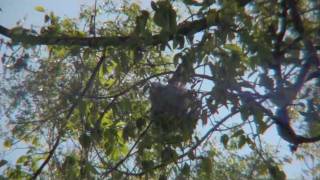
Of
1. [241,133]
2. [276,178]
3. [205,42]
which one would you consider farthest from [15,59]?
[276,178]

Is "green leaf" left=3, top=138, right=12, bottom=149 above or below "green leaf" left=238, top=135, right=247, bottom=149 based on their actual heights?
above

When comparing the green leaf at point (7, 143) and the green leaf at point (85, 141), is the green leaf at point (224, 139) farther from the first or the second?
Answer: the green leaf at point (7, 143)

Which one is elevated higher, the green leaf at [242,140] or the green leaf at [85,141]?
the green leaf at [85,141]

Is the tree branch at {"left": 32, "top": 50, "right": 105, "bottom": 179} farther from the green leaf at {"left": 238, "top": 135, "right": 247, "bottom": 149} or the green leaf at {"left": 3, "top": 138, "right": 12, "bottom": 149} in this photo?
the green leaf at {"left": 238, "top": 135, "right": 247, "bottom": 149}

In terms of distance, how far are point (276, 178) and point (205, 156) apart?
0.49 meters

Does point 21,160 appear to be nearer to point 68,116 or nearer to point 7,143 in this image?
point 7,143

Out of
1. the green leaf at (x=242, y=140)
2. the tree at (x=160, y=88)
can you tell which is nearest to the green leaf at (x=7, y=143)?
the tree at (x=160, y=88)

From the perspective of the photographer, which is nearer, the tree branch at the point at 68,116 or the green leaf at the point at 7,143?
the tree branch at the point at 68,116

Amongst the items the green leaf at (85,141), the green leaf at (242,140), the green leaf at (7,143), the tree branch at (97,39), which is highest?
the tree branch at (97,39)

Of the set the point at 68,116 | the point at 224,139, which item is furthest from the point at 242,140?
the point at 68,116

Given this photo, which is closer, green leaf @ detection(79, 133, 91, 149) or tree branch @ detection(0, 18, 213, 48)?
tree branch @ detection(0, 18, 213, 48)

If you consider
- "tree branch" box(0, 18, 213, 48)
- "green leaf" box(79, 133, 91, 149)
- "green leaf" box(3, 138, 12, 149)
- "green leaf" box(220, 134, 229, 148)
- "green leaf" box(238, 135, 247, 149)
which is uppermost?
"tree branch" box(0, 18, 213, 48)

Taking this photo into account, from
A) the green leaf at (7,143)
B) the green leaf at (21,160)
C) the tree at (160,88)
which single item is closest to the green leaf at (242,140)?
the tree at (160,88)

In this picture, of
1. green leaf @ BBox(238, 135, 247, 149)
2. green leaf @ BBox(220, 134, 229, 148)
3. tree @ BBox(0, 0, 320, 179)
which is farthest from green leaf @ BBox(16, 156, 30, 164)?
green leaf @ BBox(238, 135, 247, 149)
